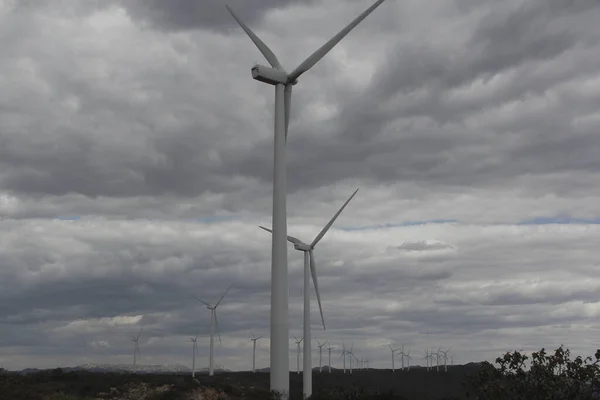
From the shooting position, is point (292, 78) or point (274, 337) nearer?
point (274, 337)

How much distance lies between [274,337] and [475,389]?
13.4 metres

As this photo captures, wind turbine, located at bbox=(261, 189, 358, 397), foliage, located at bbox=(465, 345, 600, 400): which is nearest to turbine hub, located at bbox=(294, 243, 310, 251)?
wind turbine, located at bbox=(261, 189, 358, 397)

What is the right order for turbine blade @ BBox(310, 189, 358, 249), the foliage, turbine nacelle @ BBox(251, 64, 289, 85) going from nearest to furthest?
the foliage
turbine nacelle @ BBox(251, 64, 289, 85)
turbine blade @ BBox(310, 189, 358, 249)

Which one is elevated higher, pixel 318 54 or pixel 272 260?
pixel 318 54

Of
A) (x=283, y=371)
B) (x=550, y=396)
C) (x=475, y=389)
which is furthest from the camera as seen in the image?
(x=283, y=371)

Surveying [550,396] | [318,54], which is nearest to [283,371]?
[550,396]

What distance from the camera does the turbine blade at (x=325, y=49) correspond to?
2217 inches

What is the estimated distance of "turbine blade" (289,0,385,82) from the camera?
5631 cm

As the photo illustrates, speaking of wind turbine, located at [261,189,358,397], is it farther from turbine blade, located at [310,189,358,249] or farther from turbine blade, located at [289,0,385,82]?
turbine blade, located at [289,0,385,82]

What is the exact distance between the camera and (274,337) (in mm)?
47125

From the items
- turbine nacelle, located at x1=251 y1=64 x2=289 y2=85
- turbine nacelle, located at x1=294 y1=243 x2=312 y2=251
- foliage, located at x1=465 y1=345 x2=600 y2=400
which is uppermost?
turbine nacelle, located at x1=251 y1=64 x2=289 y2=85

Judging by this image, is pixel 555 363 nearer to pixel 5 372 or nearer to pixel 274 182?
pixel 274 182

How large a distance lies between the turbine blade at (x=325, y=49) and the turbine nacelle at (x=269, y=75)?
682mm

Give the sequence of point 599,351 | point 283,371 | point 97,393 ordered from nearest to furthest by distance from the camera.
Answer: point 599,351
point 283,371
point 97,393
